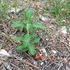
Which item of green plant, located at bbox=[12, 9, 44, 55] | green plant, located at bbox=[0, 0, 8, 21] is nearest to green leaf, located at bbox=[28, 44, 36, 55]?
green plant, located at bbox=[12, 9, 44, 55]

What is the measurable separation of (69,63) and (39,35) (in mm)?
418

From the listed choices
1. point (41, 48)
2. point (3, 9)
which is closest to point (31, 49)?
point (41, 48)

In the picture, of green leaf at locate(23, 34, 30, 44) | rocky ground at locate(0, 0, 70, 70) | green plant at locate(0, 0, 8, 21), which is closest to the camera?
green leaf at locate(23, 34, 30, 44)

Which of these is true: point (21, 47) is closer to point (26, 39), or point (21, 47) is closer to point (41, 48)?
point (26, 39)

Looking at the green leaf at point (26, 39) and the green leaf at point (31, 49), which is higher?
the green leaf at point (26, 39)

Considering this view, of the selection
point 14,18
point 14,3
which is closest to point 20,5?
point 14,3

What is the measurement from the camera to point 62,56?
248cm

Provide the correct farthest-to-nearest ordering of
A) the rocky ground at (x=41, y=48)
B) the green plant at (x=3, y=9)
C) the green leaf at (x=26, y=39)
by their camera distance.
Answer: the green plant at (x=3, y=9), the rocky ground at (x=41, y=48), the green leaf at (x=26, y=39)

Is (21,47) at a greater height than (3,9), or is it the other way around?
(3,9)

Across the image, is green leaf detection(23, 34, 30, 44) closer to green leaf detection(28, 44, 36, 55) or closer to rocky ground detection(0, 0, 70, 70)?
green leaf detection(28, 44, 36, 55)

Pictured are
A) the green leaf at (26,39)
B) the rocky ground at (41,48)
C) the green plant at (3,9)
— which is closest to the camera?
the green leaf at (26,39)

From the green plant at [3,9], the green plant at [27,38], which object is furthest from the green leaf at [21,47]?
the green plant at [3,9]

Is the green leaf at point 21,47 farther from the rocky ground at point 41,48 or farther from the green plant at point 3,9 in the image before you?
the green plant at point 3,9

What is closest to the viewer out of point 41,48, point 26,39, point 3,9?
point 26,39
